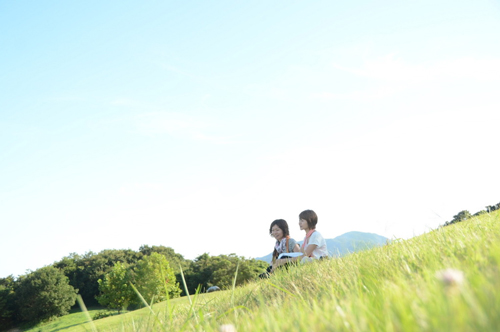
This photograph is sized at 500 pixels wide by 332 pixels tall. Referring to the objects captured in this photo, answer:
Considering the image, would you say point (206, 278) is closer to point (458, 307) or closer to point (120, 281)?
point (120, 281)

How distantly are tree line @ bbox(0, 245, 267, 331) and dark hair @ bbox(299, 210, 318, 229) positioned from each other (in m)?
20.1

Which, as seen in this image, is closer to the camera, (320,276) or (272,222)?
(320,276)

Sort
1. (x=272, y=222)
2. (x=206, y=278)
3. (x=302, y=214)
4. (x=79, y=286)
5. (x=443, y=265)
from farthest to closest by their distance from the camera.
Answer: (x=79, y=286), (x=206, y=278), (x=272, y=222), (x=302, y=214), (x=443, y=265)

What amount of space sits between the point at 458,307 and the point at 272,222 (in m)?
7.79

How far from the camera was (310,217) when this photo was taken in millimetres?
7520

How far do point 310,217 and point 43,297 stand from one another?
3949cm

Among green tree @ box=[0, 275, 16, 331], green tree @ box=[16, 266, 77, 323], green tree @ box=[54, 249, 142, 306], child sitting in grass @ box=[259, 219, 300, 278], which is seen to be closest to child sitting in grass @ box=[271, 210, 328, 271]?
child sitting in grass @ box=[259, 219, 300, 278]

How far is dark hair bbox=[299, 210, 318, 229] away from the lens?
295 inches

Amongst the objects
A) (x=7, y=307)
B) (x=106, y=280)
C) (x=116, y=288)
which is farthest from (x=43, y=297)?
(x=116, y=288)

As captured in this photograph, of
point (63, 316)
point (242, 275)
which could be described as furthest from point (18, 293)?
point (242, 275)

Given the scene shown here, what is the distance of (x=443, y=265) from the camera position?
1868 mm

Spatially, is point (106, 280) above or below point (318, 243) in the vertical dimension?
above

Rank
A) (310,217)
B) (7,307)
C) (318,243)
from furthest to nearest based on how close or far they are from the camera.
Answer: (7,307)
(310,217)
(318,243)

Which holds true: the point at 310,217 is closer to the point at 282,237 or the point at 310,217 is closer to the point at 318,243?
the point at 318,243
